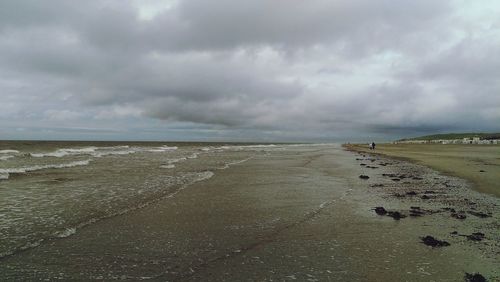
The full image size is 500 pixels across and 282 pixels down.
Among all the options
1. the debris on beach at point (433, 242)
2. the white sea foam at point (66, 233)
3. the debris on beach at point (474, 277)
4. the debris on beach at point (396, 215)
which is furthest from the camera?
the debris on beach at point (396, 215)

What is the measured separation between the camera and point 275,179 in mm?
23594

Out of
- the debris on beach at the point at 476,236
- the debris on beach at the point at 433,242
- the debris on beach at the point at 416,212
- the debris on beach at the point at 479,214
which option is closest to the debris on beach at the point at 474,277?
the debris on beach at the point at 433,242

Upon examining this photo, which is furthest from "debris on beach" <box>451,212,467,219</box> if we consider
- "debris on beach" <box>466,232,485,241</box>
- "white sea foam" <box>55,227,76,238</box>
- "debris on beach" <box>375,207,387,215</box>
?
"white sea foam" <box>55,227,76,238</box>

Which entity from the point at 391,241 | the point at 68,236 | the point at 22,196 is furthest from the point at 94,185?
the point at 391,241

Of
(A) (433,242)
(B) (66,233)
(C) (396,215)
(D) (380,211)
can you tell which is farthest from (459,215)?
(B) (66,233)

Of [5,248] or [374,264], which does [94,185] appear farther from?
[374,264]

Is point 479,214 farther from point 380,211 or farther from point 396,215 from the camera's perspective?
point 380,211

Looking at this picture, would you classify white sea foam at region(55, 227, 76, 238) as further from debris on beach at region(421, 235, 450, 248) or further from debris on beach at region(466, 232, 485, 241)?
debris on beach at region(466, 232, 485, 241)

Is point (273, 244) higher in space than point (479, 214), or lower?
lower

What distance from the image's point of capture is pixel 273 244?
9.30 metres

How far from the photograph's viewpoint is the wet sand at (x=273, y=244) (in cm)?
737

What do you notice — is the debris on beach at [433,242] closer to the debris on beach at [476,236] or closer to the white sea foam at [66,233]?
the debris on beach at [476,236]

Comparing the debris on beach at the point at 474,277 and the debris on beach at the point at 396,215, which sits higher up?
the debris on beach at the point at 396,215

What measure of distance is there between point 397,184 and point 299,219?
442 inches
